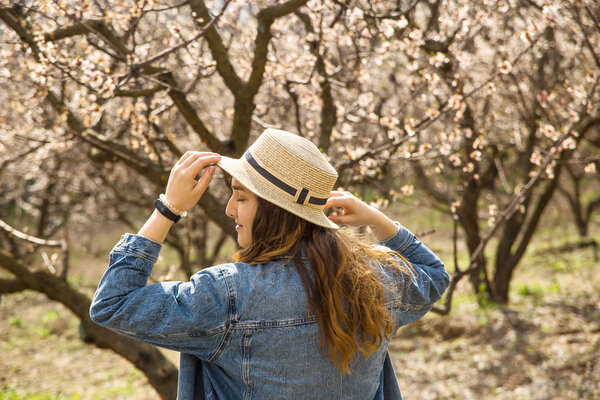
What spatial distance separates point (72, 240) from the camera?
49.6ft

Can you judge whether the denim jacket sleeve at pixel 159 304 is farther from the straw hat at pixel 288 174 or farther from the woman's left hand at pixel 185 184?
the straw hat at pixel 288 174

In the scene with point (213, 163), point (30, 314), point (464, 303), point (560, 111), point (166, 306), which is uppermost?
point (560, 111)

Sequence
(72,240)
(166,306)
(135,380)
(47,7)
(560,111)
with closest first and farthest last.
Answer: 1. (166,306)
2. (47,7)
3. (560,111)
4. (135,380)
5. (72,240)

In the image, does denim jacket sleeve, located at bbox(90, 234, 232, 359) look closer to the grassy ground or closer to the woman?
the woman

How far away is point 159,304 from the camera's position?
1.41 metres

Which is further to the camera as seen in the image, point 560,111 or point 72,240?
point 72,240

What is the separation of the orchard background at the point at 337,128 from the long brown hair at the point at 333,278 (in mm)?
1440

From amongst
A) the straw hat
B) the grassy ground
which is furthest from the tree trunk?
the straw hat

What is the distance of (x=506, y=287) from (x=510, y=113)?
248cm

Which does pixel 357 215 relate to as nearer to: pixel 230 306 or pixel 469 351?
pixel 230 306

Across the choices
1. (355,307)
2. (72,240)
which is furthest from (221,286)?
(72,240)

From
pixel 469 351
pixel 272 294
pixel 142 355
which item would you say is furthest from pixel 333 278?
pixel 469 351

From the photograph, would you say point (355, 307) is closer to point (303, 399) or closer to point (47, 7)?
point (303, 399)

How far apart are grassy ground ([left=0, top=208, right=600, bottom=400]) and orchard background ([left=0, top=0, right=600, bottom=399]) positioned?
30mm
